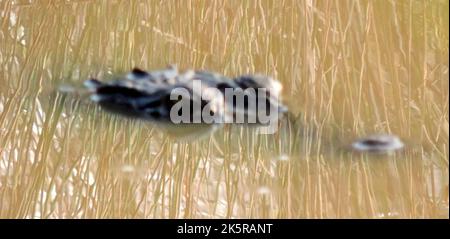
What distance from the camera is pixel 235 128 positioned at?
3.34 ft

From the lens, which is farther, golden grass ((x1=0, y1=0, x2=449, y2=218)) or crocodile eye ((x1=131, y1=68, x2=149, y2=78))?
crocodile eye ((x1=131, y1=68, x2=149, y2=78))

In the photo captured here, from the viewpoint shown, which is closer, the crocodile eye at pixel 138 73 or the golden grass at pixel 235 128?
the golden grass at pixel 235 128

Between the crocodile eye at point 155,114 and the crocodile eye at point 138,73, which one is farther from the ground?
the crocodile eye at point 138,73

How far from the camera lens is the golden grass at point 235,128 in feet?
3.01

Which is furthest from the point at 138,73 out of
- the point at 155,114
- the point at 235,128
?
the point at 235,128

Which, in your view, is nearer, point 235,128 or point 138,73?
point 235,128

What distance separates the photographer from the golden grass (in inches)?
36.2

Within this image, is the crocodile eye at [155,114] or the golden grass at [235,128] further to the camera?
the crocodile eye at [155,114]

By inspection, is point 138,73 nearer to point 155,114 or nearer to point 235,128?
point 155,114

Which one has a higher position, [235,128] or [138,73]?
[138,73]

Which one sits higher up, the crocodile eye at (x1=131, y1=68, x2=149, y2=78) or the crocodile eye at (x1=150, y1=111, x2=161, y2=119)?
the crocodile eye at (x1=131, y1=68, x2=149, y2=78)
